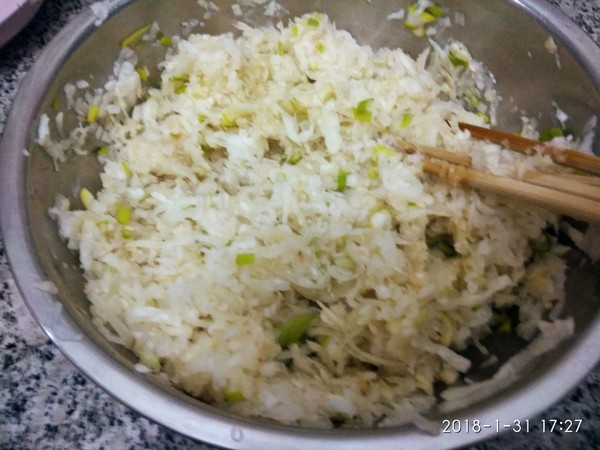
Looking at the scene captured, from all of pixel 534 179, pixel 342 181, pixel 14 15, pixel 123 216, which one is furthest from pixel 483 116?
pixel 14 15

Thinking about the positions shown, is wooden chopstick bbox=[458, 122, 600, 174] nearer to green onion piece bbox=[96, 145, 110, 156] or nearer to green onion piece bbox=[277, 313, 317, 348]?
green onion piece bbox=[277, 313, 317, 348]

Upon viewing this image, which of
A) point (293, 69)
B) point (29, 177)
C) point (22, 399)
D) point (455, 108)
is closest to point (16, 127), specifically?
point (29, 177)

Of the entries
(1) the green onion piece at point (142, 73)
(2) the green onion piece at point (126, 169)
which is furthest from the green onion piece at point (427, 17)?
(2) the green onion piece at point (126, 169)

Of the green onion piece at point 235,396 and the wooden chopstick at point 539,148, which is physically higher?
the wooden chopstick at point 539,148

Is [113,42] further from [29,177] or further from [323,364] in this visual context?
[323,364]

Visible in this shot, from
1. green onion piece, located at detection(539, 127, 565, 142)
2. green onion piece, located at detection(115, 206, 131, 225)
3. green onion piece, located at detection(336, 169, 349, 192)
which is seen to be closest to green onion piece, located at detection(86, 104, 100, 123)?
green onion piece, located at detection(115, 206, 131, 225)

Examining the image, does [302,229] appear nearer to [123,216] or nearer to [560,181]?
[123,216]

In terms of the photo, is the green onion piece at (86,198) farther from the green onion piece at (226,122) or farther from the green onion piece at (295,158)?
the green onion piece at (295,158)

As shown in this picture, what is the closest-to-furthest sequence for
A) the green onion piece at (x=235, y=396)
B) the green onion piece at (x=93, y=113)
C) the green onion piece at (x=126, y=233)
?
the green onion piece at (x=235, y=396)
the green onion piece at (x=126, y=233)
the green onion piece at (x=93, y=113)
